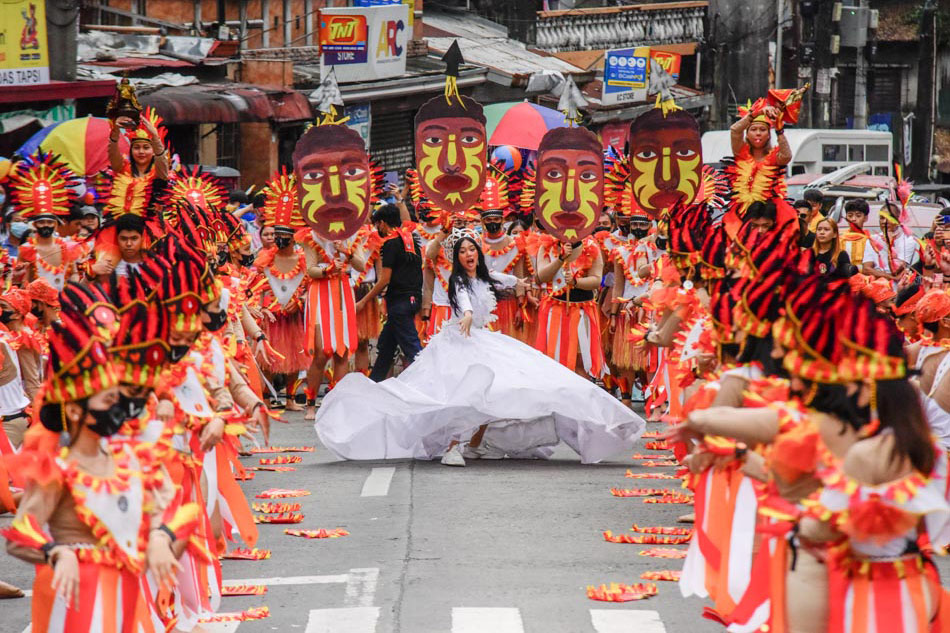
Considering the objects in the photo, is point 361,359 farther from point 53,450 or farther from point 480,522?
point 53,450

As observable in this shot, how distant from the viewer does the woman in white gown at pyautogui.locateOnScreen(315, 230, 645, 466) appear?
38.9 feet

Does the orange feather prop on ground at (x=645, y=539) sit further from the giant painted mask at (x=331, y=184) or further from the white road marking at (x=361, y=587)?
the giant painted mask at (x=331, y=184)

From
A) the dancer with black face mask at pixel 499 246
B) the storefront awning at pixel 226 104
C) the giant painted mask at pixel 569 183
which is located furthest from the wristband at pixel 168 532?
the storefront awning at pixel 226 104

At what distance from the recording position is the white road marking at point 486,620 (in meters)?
7.41

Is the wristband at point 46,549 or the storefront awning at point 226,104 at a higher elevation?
the storefront awning at point 226,104

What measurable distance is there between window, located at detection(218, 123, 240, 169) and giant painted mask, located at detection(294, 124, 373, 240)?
11.6 metres

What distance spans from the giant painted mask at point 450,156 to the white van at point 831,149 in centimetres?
1914

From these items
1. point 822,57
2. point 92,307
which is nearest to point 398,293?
point 92,307

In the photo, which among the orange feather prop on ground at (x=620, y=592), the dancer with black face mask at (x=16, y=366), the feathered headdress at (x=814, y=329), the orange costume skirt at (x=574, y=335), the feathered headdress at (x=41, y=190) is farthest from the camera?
the orange costume skirt at (x=574, y=335)

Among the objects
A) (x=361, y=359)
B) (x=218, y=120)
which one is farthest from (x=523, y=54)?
(x=361, y=359)

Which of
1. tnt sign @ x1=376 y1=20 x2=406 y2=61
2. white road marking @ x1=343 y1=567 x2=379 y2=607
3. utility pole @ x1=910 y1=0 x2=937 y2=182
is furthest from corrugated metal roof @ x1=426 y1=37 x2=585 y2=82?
white road marking @ x1=343 y1=567 x2=379 y2=607

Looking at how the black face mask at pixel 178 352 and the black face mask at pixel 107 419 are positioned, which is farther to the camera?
the black face mask at pixel 178 352

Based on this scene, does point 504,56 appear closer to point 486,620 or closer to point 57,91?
point 57,91

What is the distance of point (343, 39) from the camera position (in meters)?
25.2
